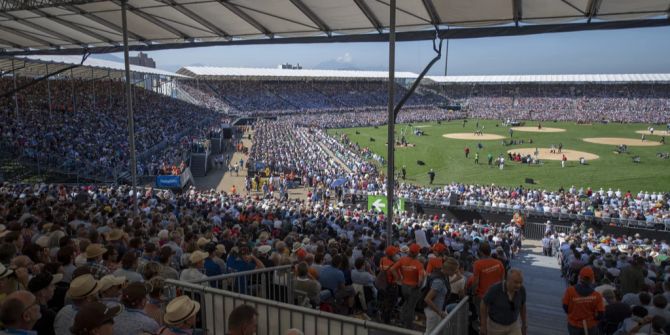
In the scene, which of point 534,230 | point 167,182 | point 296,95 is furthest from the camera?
point 296,95

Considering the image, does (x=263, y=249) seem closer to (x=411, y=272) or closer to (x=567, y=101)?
(x=411, y=272)

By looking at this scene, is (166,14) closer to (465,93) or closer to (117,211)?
(117,211)

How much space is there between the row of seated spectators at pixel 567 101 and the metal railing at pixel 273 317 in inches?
2985

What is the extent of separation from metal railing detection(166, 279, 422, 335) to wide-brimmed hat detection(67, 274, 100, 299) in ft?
2.26

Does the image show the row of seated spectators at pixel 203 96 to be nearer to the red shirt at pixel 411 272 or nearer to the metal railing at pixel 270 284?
the metal railing at pixel 270 284

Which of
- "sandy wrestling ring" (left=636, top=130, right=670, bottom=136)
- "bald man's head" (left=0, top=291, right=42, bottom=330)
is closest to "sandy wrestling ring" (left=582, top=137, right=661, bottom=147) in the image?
"sandy wrestling ring" (left=636, top=130, right=670, bottom=136)

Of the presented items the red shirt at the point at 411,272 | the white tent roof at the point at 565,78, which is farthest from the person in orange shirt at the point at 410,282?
the white tent roof at the point at 565,78

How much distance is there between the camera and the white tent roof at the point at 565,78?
271 feet

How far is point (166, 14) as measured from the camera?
10.8 metres

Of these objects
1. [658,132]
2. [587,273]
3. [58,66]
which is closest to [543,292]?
[587,273]

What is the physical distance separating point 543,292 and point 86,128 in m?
25.7

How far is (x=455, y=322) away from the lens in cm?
404

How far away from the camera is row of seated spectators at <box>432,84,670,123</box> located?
75.0m

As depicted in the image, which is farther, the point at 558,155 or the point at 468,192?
the point at 558,155
